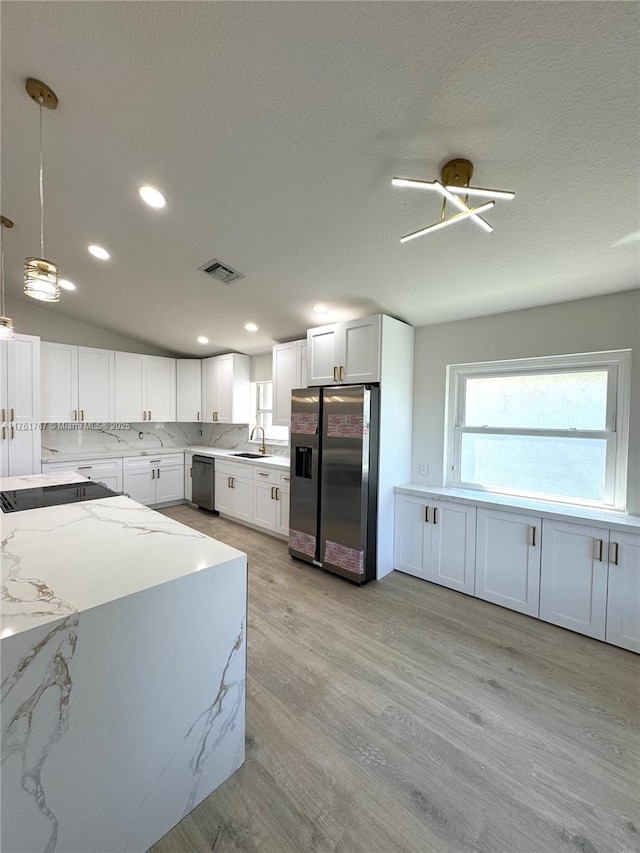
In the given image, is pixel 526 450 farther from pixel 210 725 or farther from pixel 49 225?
pixel 49 225

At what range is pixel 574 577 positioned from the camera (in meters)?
2.35

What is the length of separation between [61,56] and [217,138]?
645 millimetres

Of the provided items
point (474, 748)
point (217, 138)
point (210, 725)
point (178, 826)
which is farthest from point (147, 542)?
point (217, 138)

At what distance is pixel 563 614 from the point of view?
2.40 m

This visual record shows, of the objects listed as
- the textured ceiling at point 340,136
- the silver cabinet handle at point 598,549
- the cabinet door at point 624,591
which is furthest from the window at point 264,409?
the cabinet door at point 624,591

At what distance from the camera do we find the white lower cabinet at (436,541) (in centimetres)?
283

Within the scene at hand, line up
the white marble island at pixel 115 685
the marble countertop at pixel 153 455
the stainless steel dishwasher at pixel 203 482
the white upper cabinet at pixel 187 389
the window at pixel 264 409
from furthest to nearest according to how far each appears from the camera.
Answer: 1. the white upper cabinet at pixel 187 389
2. the window at pixel 264 409
3. the stainless steel dishwasher at pixel 203 482
4. the marble countertop at pixel 153 455
5. the white marble island at pixel 115 685

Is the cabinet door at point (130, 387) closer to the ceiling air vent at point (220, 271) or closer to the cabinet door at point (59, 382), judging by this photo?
the cabinet door at point (59, 382)

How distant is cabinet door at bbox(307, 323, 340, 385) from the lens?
332 centimetres

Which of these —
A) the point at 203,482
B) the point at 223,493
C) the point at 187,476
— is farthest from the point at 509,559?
the point at 187,476

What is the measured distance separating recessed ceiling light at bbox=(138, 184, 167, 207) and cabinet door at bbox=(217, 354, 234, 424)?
9.20ft

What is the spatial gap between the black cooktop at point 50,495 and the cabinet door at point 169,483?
2548mm

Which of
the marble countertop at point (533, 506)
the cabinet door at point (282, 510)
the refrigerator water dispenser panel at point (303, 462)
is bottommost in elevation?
A: the cabinet door at point (282, 510)

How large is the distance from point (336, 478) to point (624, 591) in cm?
211
